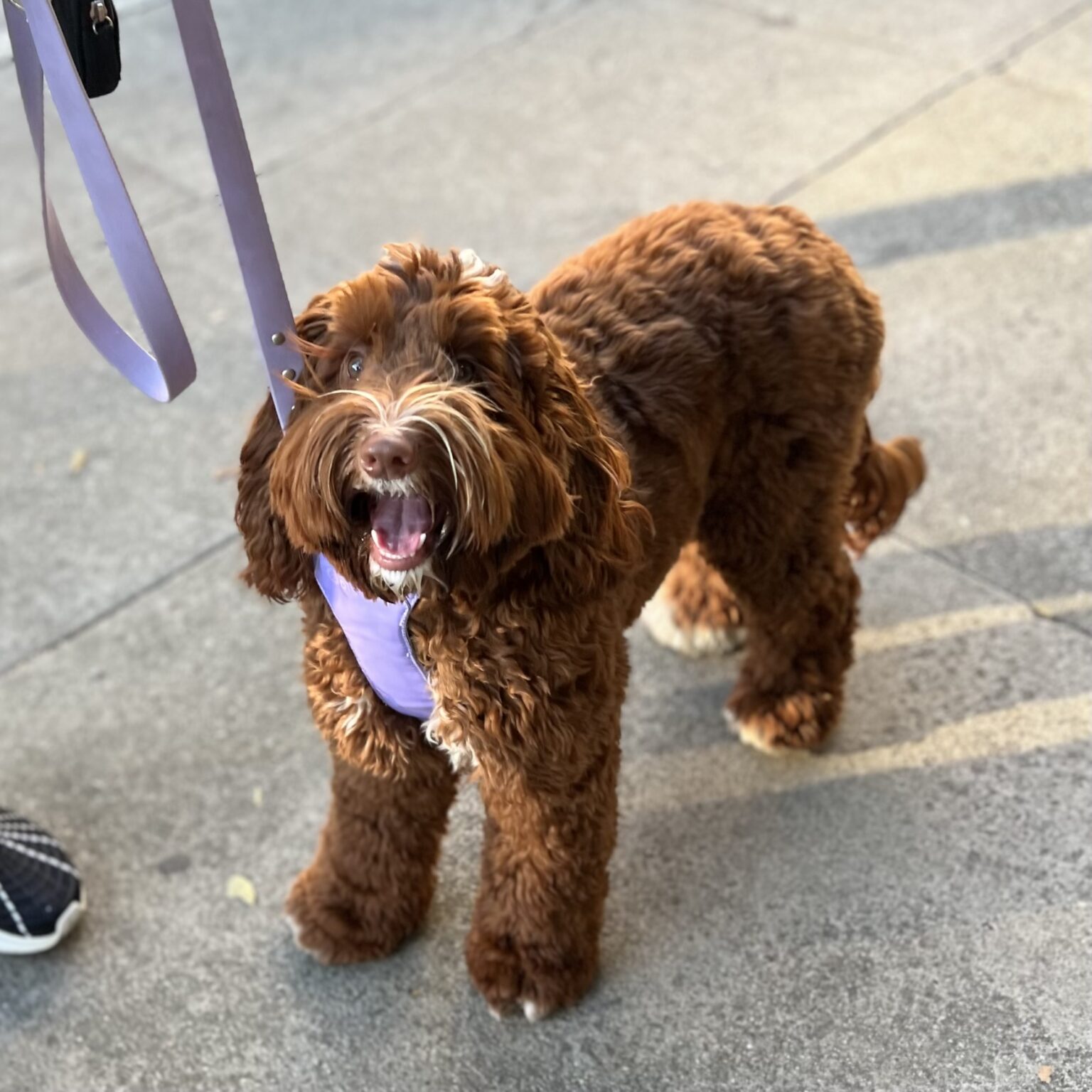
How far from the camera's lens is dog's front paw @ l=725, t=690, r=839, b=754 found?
2945 mm

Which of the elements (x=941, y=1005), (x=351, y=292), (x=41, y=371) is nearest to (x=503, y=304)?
(x=351, y=292)

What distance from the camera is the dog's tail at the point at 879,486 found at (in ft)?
9.67

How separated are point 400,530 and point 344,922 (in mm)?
1191

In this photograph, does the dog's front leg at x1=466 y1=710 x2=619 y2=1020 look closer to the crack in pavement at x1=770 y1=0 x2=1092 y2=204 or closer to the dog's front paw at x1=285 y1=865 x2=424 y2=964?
the dog's front paw at x1=285 y1=865 x2=424 y2=964

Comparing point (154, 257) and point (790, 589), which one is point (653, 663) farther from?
point (154, 257)

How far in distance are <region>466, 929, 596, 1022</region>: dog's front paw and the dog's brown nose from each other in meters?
1.21

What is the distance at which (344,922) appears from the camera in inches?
102

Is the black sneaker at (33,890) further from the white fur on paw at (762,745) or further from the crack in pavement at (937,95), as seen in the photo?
the crack in pavement at (937,95)

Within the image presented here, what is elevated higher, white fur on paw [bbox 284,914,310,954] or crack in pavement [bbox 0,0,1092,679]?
crack in pavement [bbox 0,0,1092,679]

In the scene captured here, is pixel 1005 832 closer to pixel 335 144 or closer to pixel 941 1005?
pixel 941 1005

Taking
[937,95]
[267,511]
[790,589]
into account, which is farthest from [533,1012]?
[937,95]

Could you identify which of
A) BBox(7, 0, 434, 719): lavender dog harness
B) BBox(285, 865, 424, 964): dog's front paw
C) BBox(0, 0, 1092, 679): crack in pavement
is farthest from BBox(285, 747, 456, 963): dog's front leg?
BBox(0, 0, 1092, 679): crack in pavement

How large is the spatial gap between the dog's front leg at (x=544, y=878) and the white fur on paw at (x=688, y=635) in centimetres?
89

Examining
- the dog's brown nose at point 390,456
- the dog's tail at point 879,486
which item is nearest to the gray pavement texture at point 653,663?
the dog's tail at point 879,486
